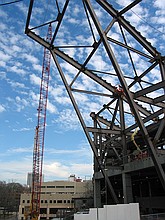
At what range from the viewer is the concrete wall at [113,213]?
14.8m

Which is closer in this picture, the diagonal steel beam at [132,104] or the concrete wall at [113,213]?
the concrete wall at [113,213]

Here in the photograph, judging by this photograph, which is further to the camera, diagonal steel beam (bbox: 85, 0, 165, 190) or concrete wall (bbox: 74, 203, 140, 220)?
diagonal steel beam (bbox: 85, 0, 165, 190)

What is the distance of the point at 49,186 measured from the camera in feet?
357

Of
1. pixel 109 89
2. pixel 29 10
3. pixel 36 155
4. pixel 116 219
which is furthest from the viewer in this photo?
pixel 36 155

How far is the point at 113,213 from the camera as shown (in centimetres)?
1566

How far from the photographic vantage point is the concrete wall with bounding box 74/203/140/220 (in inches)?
583

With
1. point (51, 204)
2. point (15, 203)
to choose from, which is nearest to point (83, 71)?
point (51, 204)

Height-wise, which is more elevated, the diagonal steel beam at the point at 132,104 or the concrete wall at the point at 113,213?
the diagonal steel beam at the point at 132,104

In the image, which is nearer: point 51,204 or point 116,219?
point 116,219

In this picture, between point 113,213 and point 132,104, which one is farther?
point 132,104

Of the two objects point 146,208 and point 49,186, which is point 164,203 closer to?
point 146,208

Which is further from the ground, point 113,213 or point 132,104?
point 132,104

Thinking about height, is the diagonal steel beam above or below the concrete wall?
above

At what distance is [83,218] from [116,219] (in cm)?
235
